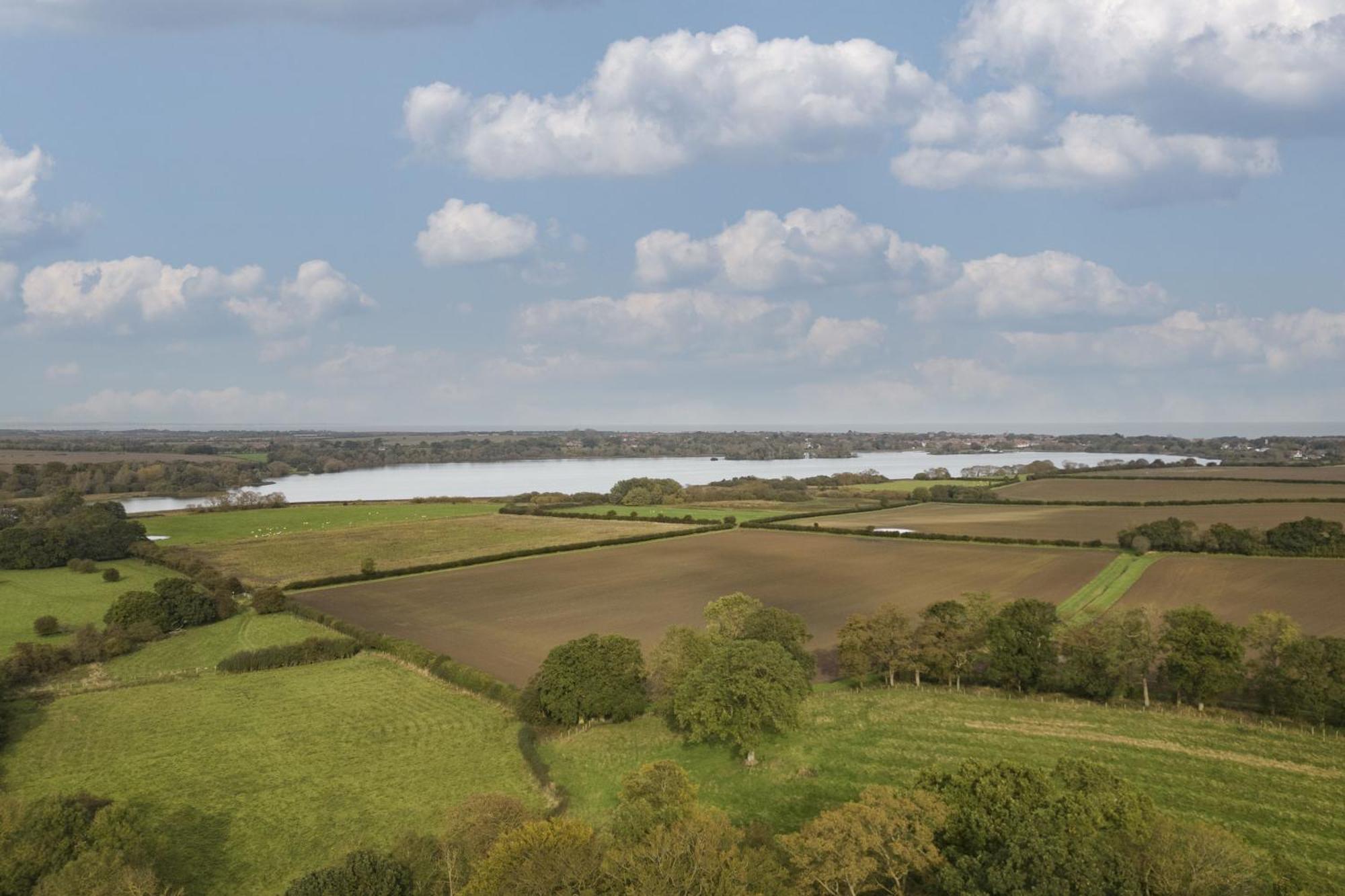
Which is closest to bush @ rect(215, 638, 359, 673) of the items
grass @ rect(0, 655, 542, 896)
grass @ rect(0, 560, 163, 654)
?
grass @ rect(0, 655, 542, 896)

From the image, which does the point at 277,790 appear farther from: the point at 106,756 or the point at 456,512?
the point at 456,512

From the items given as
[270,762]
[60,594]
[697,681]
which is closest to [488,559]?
[60,594]

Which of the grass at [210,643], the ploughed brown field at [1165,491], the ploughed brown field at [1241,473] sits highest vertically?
the ploughed brown field at [1241,473]

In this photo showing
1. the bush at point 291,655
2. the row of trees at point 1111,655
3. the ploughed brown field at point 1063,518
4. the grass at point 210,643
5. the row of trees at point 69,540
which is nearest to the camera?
the row of trees at point 1111,655

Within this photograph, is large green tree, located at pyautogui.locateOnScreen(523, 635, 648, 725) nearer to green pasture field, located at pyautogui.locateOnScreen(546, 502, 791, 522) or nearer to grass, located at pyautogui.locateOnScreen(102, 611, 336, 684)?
grass, located at pyautogui.locateOnScreen(102, 611, 336, 684)

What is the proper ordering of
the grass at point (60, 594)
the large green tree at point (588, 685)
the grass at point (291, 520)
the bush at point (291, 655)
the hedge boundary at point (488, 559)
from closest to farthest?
the large green tree at point (588, 685), the bush at point (291, 655), the grass at point (60, 594), the hedge boundary at point (488, 559), the grass at point (291, 520)

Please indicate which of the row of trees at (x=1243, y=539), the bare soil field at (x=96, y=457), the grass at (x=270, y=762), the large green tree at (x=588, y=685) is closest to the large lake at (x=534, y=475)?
the bare soil field at (x=96, y=457)

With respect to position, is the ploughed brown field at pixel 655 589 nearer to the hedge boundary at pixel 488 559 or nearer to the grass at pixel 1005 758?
the hedge boundary at pixel 488 559
